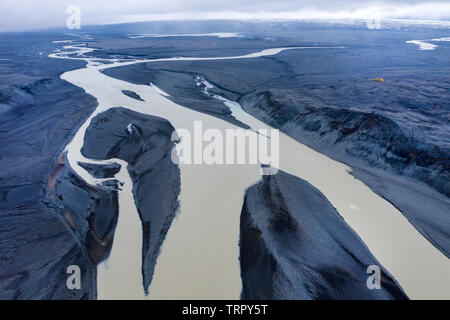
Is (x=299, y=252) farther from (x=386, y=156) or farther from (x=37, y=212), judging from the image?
(x=37, y=212)

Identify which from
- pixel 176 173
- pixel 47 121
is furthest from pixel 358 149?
pixel 47 121

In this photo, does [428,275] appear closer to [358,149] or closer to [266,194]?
[266,194]

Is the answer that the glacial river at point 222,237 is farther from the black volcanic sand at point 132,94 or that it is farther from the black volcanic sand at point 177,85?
the black volcanic sand at point 132,94

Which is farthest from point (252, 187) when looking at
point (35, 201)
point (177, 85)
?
point (177, 85)

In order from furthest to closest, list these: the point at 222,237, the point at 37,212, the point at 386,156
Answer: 1. the point at 386,156
2. the point at 37,212
3. the point at 222,237

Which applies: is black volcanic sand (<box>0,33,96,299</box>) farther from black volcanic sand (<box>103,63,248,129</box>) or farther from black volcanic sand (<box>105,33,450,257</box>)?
black volcanic sand (<box>105,33,450,257</box>)

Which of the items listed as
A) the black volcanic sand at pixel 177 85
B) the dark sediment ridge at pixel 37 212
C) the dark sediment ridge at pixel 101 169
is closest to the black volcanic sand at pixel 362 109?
the black volcanic sand at pixel 177 85
